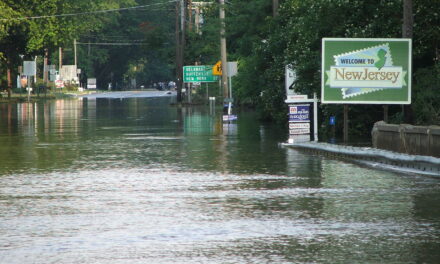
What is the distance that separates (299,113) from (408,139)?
19.9 ft

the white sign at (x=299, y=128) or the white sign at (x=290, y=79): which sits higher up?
the white sign at (x=290, y=79)

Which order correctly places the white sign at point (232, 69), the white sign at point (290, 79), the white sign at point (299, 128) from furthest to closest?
the white sign at point (232, 69) < the white sign at point (290, 79) < the white sign at point (299, 128)

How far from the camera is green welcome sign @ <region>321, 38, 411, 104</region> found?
82.4 feet

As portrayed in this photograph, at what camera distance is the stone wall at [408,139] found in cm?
1988

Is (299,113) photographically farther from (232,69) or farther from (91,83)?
(91,83)

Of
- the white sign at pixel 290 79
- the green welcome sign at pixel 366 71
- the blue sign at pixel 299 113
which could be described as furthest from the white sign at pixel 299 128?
the white sign at pixel 290 79

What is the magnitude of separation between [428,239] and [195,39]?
66661 millimetres

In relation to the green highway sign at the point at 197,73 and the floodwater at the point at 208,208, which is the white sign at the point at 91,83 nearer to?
the green highway sign at the point at 197,73

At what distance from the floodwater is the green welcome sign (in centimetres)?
263

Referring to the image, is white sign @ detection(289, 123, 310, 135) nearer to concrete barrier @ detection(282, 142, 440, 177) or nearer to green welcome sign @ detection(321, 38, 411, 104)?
green welcome sign @ detection(321, 38, 411, 104)

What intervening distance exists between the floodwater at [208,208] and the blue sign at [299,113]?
2354 mm

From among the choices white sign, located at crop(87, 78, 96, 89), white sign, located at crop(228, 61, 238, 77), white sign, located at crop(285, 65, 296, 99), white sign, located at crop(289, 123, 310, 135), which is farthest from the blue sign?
white sign, located at crop(87, 78, 96, 89)

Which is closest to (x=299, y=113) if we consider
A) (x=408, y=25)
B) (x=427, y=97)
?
(x=427, y=97)

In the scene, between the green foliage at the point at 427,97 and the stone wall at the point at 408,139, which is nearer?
the stone wall at the point at 408,139
